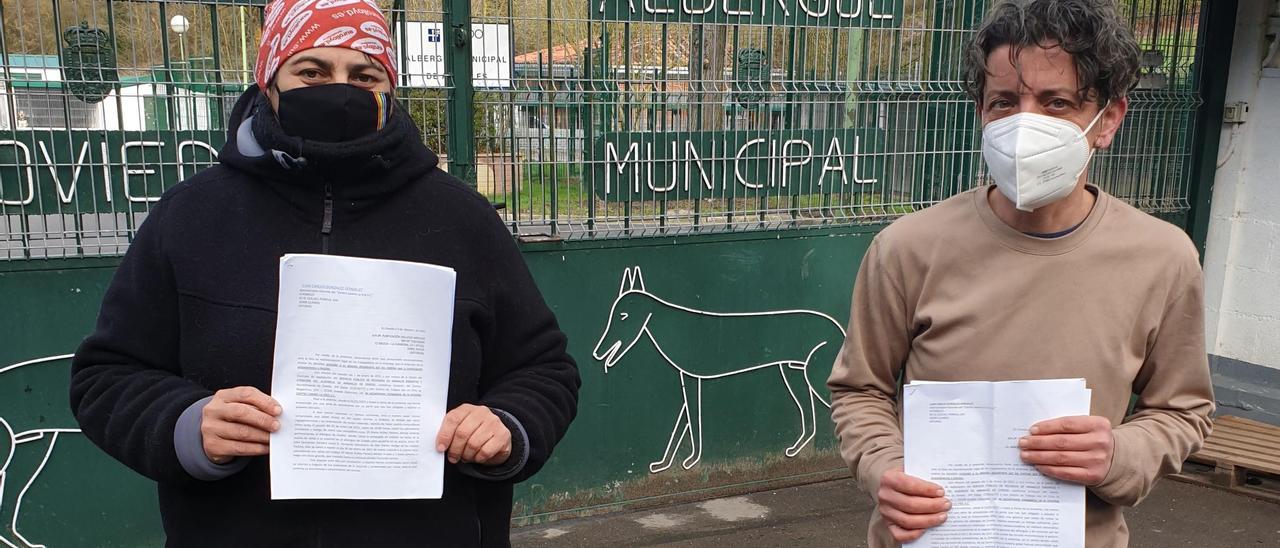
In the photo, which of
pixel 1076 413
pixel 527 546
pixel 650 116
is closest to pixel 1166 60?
pixel 650 116

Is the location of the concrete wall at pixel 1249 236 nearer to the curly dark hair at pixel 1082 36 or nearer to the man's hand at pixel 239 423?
the curly dark hair at pixel 1082 36

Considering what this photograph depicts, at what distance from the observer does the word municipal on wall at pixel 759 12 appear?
427cm

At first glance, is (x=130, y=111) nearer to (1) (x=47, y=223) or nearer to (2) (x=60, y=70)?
(2) (x=60, y=70)

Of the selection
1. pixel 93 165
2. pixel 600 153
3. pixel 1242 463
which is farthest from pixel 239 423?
pixel 1242 463

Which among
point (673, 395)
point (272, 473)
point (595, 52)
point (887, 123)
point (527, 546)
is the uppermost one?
point (595, 52)

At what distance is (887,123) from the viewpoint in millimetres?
4891

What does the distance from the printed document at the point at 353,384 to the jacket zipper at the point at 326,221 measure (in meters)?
0.11

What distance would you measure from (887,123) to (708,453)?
1.76 meters

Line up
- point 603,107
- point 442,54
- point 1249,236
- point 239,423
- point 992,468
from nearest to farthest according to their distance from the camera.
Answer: point 239,423, point 992,468, point 442,54, point 603,107, point 1249,236

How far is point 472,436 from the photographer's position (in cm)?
166

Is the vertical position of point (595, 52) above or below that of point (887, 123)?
above

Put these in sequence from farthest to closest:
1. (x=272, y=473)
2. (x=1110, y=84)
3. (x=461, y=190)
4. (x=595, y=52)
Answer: (x=595, y=52), (x=461, y=190), (x=1110, y=84), (x=272, y=473)

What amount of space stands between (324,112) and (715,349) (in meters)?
3.12

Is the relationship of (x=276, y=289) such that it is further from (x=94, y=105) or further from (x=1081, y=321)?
(x=94, y=105)
